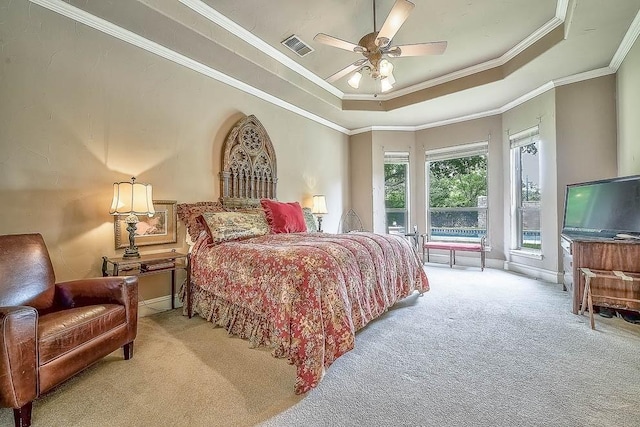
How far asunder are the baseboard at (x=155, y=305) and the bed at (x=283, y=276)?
0.35 meters

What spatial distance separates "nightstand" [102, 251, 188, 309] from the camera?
8.00 ft

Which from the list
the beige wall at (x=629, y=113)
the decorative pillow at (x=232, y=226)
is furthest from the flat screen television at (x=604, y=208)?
the decorative pillow at (x=232, y=226)

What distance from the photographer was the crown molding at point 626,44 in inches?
109

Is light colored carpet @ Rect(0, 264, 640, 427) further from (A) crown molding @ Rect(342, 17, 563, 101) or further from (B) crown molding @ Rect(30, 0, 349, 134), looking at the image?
(A) crown molding @ Rect(342, 17, 563, 101)

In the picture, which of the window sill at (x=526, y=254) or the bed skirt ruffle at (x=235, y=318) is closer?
the bed skirt ruffle at (x=235, y=318)

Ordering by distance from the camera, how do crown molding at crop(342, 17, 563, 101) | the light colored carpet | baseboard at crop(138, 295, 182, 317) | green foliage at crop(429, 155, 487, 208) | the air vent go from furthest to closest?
green foliage at crop(429, 155, 487, 208) < the air vent < crown molding at crop(342, 17, 563, 101) < baseboard at crop(138, 295, 182, 317) < the light colored carpet

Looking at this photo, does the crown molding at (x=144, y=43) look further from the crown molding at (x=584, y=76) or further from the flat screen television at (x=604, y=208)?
the flat screen television at (x=604, y=208)

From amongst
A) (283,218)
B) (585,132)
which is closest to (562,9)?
(585,132)

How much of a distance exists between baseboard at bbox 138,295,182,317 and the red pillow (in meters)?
1.38

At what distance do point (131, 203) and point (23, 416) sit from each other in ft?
5.20

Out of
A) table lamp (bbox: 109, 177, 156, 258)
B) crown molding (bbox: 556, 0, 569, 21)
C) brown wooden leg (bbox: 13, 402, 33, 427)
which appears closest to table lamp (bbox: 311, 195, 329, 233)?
table lamp (bbox: 109, 177, 156, 258)

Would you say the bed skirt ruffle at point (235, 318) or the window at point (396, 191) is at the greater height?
the window at point (396, 191)

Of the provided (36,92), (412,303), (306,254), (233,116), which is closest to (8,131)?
(36,92)

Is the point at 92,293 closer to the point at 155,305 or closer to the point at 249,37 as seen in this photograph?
the point at 155,305
